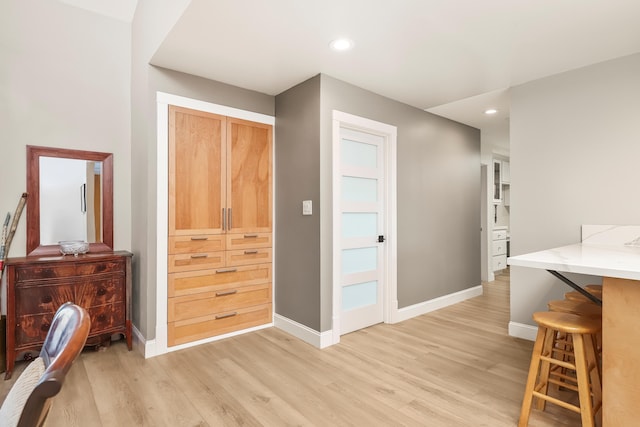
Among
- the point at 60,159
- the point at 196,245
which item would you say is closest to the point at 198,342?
the point at 196,245

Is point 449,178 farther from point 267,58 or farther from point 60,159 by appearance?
point 60,159

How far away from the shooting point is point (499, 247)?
20.7 feet

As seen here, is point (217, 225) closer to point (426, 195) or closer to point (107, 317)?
point (107, 317)

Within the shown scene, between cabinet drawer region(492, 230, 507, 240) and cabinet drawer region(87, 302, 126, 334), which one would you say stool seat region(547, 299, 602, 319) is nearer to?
cabinet drawer region(87, 302, 126, 334)

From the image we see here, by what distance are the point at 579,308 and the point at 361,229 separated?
190 cm

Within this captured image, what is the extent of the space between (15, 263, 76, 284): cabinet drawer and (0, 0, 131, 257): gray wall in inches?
18.1

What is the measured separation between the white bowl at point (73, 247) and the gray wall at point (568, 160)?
153 inches

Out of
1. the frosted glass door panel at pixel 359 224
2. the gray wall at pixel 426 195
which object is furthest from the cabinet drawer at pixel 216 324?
the frosted glass door panel at pixel 359 224

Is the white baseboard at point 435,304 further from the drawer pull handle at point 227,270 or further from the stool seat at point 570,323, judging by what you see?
the stool seat at point 570,323

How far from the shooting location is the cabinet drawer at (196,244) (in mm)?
2967

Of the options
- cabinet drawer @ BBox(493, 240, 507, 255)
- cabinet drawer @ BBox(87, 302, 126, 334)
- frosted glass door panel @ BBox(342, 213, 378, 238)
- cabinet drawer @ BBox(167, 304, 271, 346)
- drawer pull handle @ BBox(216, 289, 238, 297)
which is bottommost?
cabinet drawer @ BBox(167, 304, 271, 346)

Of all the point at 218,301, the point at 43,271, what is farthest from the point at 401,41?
the point at 43,271

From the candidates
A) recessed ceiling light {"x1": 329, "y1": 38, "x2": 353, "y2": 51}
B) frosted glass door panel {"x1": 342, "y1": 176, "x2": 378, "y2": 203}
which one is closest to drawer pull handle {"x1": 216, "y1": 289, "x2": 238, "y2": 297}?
frosted glass door panel {"x1": 342, "y1": 176, "x2": 378, "y2": 203}

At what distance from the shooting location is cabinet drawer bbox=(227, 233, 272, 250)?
3301 millimetres
